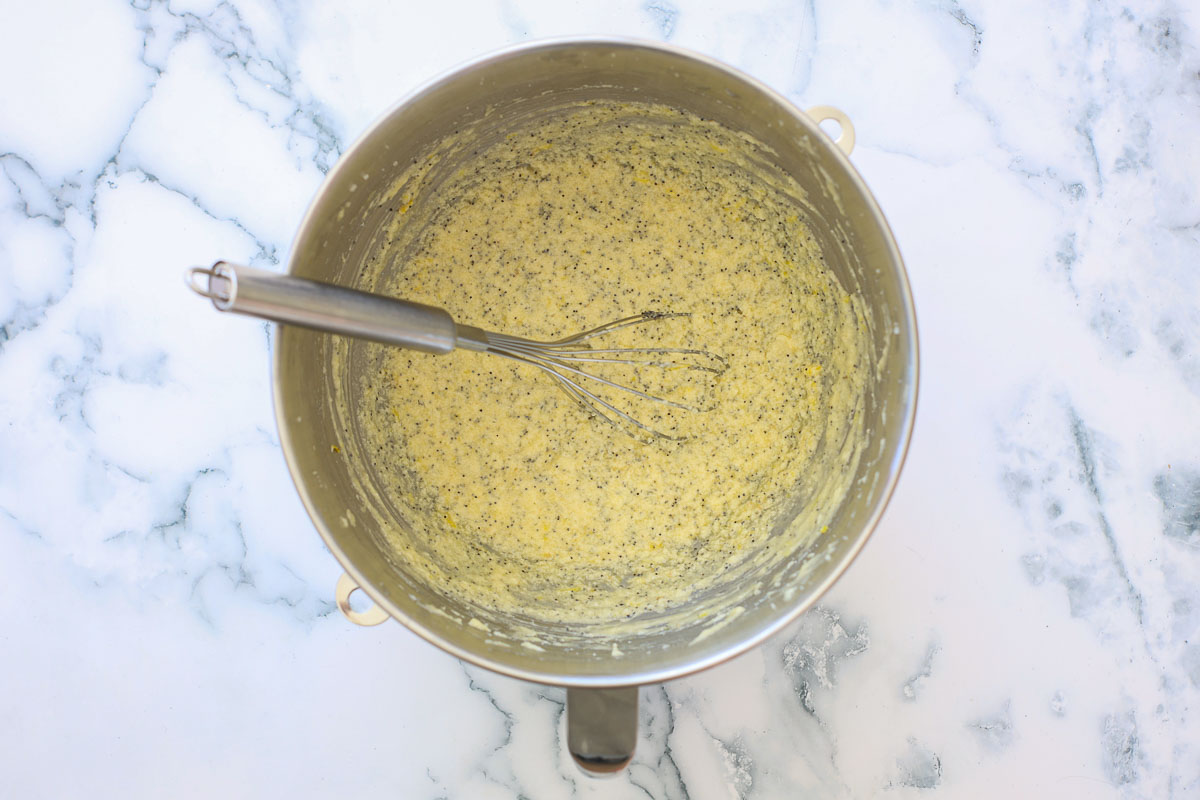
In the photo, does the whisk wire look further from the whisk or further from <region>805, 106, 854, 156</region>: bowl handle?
<region>805, 106, 854, 156</region>: bowl handle

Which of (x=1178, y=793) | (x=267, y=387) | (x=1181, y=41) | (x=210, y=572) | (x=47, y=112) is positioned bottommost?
(x=1178, y=793)

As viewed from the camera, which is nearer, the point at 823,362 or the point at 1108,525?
the point at 823,362

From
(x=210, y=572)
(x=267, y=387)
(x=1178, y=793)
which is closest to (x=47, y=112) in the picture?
(x=267, y=387)

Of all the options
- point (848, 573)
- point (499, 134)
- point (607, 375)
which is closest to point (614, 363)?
point (607, 375)

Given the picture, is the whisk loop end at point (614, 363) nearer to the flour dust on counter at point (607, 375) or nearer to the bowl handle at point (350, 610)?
the flour dust on counter at point (607, 375)

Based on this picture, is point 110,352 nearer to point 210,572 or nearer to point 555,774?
point 210,572

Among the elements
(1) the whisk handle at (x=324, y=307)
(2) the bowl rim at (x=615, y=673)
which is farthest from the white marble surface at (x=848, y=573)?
(1) the whisk handle at (x=324, y=307)

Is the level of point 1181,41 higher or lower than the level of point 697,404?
higher

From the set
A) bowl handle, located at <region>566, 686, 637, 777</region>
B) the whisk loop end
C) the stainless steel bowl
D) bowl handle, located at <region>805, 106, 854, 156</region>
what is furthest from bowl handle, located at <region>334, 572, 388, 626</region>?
bowl handle, located at <region>805, 106, 854, 156</region>

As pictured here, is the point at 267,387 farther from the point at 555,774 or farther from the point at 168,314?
the point at 555,774
